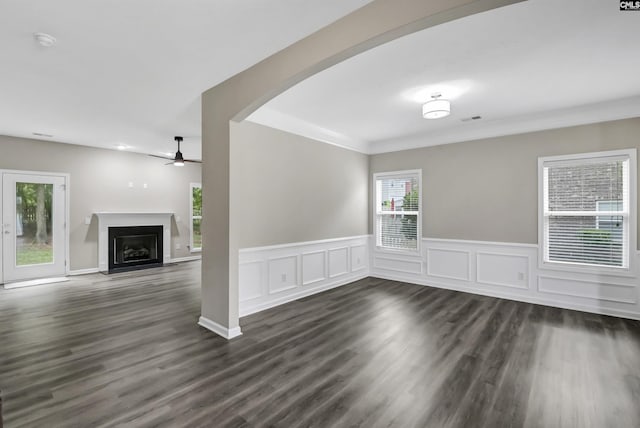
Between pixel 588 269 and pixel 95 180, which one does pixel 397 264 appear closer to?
pixel 588 269

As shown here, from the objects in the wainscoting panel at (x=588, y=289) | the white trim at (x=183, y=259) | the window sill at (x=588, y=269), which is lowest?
the white trim at (x=183, y=259)

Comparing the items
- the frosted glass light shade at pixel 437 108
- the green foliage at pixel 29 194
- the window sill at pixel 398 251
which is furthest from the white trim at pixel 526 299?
the green foliage at pixel 29 194

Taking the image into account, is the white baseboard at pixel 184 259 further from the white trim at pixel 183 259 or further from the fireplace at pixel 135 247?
the fireplace at pixel 135 247

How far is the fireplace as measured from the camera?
675cm

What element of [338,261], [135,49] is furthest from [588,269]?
[135,49]

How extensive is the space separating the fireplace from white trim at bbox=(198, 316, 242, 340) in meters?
4.45

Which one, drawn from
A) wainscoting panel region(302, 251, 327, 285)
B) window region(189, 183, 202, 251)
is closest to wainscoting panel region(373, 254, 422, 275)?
wainscoting panel region(302, 251, 327, 285)

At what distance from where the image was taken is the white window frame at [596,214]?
12.5ft

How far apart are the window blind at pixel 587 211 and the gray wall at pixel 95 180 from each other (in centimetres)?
800

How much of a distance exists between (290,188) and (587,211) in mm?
4223

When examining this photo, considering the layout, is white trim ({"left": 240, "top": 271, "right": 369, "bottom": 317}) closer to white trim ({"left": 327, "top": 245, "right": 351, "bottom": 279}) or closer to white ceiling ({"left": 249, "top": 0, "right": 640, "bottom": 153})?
white trim ({"left": 327, "top": 245, "right": 351, "bottom": 279})

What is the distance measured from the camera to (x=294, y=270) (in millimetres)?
4621

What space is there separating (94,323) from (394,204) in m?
5.14

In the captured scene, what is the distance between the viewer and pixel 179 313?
3967 mm
